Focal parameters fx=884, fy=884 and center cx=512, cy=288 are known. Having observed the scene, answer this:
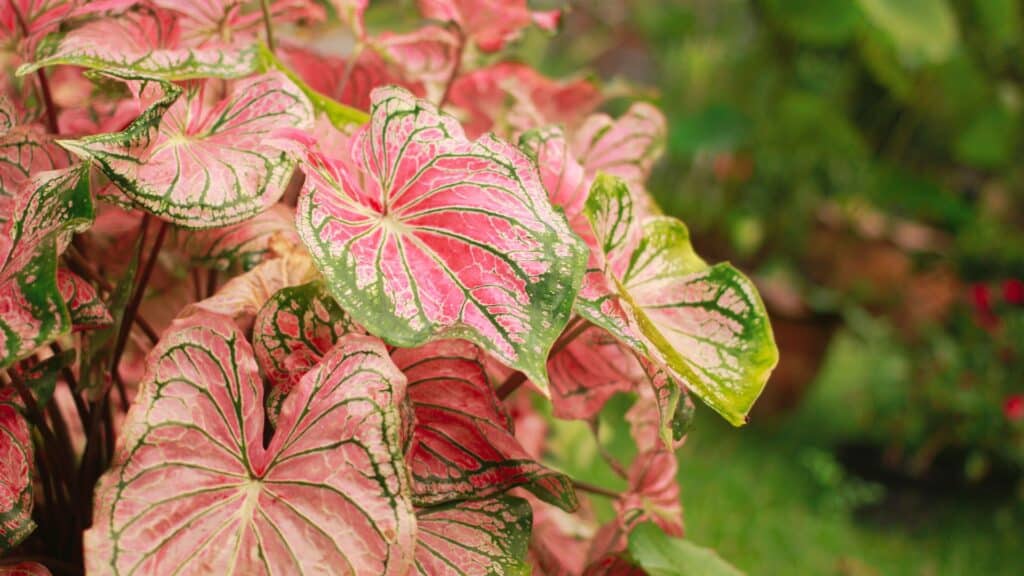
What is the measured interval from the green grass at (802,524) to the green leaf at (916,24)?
1.21 metres

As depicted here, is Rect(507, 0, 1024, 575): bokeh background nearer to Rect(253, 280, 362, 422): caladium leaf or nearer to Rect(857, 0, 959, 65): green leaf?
Rect(857, 0, 959, 65): green leaf

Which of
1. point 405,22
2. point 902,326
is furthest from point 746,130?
point 405,22

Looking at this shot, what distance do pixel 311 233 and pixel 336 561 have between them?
0.15 metres

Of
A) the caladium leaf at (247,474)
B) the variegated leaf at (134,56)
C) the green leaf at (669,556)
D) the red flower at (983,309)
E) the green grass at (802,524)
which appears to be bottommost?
the green grass at (802,524)

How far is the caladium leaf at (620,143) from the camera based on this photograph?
29.2 inches

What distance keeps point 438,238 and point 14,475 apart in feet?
0.80

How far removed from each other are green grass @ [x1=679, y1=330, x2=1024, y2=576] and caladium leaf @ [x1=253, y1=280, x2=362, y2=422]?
1.32 meters

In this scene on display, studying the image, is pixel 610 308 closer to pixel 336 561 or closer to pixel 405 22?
pixel 336 561

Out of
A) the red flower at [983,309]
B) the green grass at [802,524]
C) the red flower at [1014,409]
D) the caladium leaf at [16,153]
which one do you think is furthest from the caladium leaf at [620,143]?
the red flower at [983,309]

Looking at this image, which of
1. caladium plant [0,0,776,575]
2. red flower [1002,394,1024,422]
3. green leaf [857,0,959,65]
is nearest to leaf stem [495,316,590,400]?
caladium plant [0,0,776,575]

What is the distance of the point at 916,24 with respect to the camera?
8.59ft

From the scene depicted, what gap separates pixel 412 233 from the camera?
0.48m

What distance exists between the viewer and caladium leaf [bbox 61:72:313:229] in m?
0.44

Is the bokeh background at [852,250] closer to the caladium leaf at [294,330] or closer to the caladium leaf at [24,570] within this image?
the caladium leaf at [294,330]
